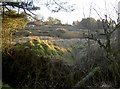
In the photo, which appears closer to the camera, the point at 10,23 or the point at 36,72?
the point at 36,72

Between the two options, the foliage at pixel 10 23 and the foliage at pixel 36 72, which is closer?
the foliage at pixel 36 72

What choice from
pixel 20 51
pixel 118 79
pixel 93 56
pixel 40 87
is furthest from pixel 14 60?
pixel 118 79

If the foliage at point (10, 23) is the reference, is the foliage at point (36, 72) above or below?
→ below

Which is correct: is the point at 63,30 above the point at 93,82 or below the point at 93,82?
above

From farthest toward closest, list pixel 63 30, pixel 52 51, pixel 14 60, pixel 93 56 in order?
pixel 63 30
pixel 52 51
pixel 93 56
pixel 14 60

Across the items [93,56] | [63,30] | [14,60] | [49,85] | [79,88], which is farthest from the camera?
[63,30]

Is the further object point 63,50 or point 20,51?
point 63,50

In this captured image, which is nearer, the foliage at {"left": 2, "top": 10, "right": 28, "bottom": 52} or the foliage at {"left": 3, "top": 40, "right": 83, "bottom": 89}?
the foliage at {"left": 3, "top": 40, "right": 83, "bottom": 89}

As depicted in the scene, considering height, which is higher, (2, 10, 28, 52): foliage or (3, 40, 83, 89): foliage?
(2, 10, 28, 52): foliage

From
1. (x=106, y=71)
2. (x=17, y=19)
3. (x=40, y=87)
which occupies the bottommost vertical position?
(x=40, y=87)

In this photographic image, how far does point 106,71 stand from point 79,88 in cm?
147

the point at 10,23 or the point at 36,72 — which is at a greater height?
the point at 10,23

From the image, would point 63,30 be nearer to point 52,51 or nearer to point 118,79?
point 52,51

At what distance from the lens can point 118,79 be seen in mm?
7051
